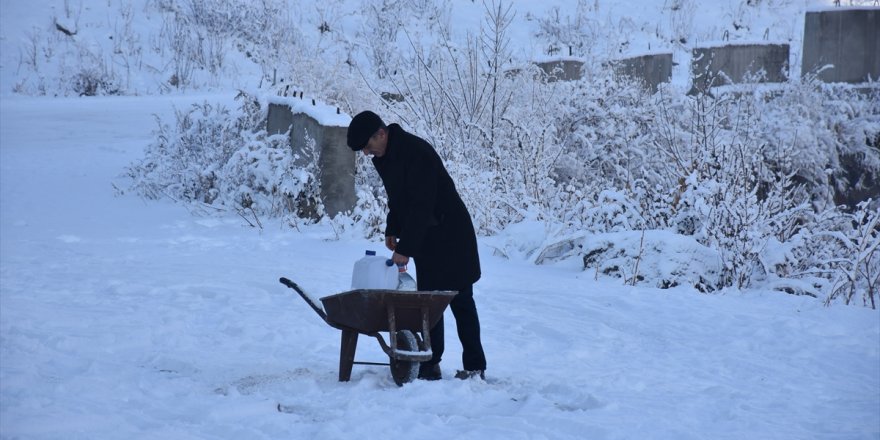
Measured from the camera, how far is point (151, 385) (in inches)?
209

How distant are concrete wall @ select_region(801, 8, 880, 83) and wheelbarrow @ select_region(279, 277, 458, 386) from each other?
39.3 ft

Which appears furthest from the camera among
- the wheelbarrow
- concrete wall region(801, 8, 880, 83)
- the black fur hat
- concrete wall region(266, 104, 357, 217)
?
concrete wall region(801, 8, 880, 83)

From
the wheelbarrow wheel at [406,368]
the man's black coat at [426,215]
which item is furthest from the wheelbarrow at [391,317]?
the man's black coat at [426,215]

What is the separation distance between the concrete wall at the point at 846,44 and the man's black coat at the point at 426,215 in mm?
11643

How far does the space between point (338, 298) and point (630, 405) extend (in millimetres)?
1619

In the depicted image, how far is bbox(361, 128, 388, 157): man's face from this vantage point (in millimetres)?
5250

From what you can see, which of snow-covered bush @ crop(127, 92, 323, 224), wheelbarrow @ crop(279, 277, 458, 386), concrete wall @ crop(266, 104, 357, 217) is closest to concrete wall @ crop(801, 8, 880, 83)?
concrete wall @ crop(266, 104, 357, 217)

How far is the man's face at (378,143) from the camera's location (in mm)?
5250

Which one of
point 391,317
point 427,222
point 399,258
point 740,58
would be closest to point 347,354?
point 391,317

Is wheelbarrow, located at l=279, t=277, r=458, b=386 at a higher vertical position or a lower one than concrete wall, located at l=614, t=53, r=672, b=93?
lower

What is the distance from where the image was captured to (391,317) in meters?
5.11

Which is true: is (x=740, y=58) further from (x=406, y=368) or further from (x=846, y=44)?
(x=406, y=368)

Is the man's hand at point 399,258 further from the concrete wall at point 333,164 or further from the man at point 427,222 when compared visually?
the concrete wall at point 333,164

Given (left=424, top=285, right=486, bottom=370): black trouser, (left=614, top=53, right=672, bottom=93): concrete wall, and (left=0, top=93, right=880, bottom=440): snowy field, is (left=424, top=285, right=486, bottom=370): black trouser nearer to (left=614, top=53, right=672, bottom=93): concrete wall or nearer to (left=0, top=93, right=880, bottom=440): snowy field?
(left=0, top=93, right=880, bottom=440): snowy field
